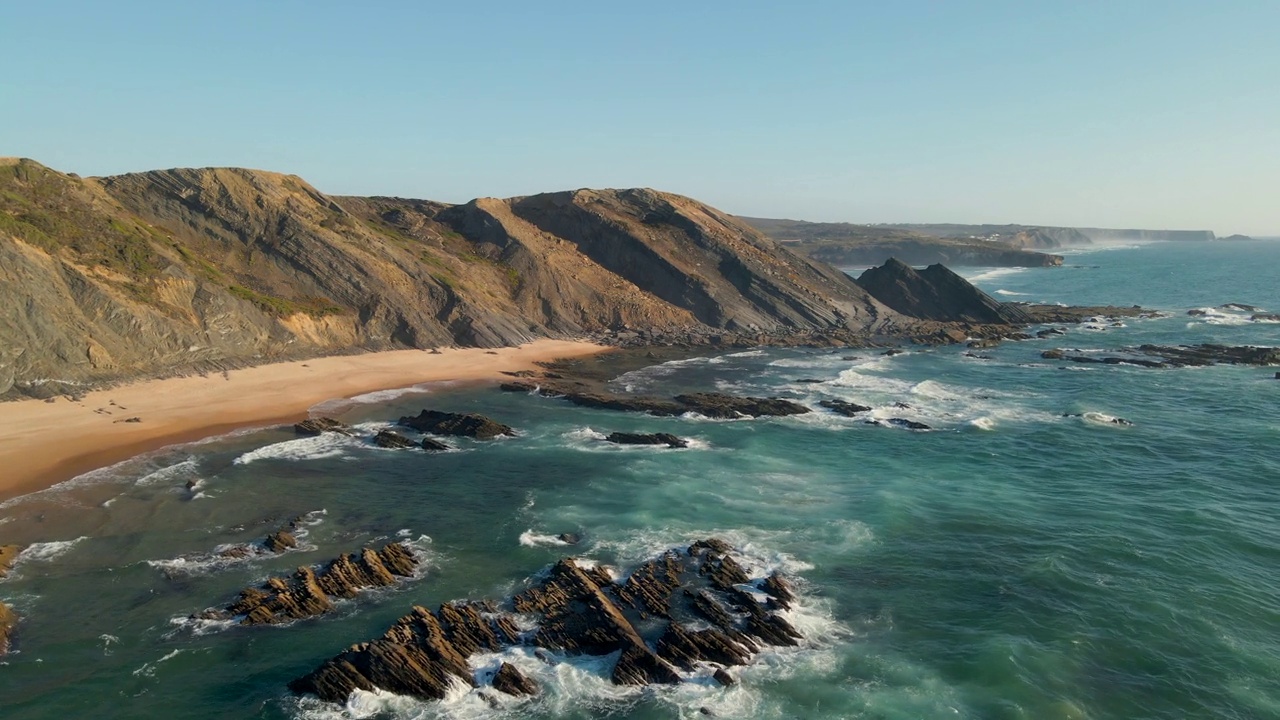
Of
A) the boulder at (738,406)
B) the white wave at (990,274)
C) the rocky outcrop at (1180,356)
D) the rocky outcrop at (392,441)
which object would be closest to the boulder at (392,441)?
the rocky outcrop at (392,441)

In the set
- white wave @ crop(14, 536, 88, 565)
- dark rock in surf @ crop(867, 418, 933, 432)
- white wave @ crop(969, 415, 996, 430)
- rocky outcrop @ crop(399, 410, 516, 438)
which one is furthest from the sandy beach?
white wave @ crop(969, 415, 996, 430)

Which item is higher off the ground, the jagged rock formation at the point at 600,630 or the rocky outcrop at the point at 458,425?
the rocky outcrop at the point at 458,425

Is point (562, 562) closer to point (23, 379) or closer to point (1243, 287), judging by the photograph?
point (23, 379)

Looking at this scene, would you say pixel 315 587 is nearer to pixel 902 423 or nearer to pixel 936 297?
pixel 902 423

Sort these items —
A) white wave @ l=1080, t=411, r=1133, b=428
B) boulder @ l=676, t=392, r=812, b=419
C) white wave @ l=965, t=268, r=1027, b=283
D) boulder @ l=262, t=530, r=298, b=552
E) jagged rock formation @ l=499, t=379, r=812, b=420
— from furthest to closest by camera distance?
white wave @ l=965, t=268, r=1027, b=283 → jagged rock formation @ l=499, t=379, r=812, b=420 → boulder @ l=676, t=392, r=812, b=419 → white wave @ l=1080, t=411, r=1133, b=428 → boulder @ l=262, t=530, r=298, b=552

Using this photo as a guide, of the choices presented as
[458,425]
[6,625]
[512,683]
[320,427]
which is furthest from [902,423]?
[6,625]

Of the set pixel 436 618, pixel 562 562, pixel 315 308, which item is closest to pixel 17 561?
pixel 436 618

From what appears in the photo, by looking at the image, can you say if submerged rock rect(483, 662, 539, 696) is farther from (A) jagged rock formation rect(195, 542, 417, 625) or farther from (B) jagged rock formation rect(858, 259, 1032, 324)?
(B) jagged rock formation rect(858, 259, 1032, 324)

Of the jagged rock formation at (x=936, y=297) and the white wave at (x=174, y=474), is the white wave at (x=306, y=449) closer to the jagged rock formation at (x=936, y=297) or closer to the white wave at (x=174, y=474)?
the white wave at (x=174, y=474)
